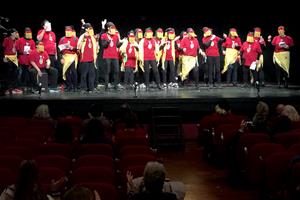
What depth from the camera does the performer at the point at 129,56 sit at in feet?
53.8

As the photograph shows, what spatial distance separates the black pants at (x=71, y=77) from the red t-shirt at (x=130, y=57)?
1636 mm

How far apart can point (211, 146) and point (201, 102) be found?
3.10 metres

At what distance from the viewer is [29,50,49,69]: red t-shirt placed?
15.2m

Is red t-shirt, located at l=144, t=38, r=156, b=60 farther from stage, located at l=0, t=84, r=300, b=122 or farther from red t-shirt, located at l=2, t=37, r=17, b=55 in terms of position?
red t-shirt, located at l=2, t=37, r=17, b=55

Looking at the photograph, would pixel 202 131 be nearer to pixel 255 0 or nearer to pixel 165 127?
pixel 165 127

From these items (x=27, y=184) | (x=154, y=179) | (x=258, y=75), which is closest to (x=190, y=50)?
(x=258, y=75)

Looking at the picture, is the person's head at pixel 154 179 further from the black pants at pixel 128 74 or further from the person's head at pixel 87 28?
the black pants at pixel 128 74

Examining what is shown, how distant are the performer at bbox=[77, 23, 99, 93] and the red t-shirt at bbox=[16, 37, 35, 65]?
66.0 inches

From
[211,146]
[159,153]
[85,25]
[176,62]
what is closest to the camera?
[211,146]

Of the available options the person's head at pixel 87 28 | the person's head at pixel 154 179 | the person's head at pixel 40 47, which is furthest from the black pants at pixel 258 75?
the person's head at pixel 154 179

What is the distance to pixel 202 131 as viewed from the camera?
10.4 metres

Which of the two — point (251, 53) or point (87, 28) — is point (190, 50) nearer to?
point (251, 53)

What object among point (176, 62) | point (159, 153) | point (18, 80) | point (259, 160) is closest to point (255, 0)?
point (176, 62)

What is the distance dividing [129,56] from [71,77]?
73.4 inches
